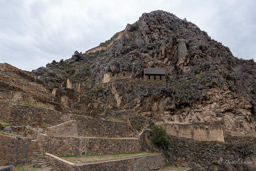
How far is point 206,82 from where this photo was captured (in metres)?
29.5

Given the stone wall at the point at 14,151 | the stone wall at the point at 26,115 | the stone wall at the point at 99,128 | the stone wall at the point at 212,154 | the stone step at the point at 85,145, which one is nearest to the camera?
the stone wall at the point at 14,151


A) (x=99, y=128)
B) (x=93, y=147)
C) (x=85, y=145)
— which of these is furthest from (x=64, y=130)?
(x=99, y=128)

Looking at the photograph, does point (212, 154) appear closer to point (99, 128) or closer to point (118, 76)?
point (99, 128)

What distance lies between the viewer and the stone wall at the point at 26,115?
9.55m

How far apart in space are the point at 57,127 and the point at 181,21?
5788 cm

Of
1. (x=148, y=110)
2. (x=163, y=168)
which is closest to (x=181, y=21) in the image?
(x=148, y=110)

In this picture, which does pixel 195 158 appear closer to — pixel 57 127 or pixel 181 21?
pixel 57 127

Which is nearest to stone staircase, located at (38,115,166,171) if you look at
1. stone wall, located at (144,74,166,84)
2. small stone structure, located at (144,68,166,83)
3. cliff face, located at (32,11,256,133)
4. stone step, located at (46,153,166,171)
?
stone step, located at (46,153,166,171)

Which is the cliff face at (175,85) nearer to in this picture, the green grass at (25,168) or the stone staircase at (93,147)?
the stone staircase at (93,147)

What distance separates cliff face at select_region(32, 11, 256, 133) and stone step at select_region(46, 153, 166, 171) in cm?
758

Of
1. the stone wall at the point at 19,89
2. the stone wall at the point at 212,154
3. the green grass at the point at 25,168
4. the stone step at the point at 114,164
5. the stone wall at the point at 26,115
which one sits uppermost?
the stone wall at the point at 19,89

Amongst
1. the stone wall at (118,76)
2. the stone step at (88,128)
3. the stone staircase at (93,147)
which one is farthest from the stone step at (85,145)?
the stone wall at (118,76)

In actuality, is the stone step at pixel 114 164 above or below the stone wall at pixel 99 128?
below

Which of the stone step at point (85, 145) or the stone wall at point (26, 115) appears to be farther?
the stone wall at point (26, 115)
